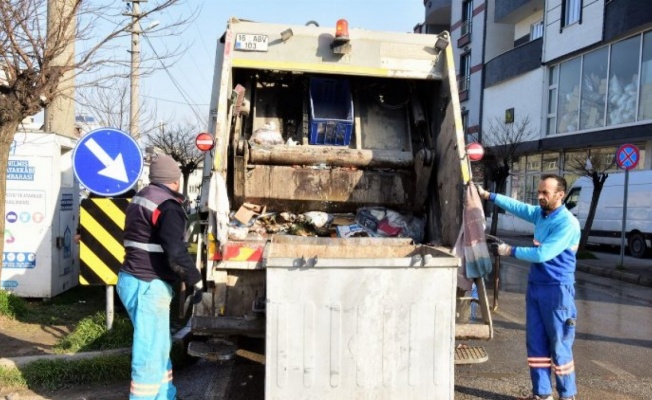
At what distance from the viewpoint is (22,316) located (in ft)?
19.1

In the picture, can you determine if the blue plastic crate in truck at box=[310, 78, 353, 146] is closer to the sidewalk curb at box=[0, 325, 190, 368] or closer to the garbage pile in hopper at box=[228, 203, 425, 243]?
the garbage pile in hopper at box=[228, 203, 425, 243]

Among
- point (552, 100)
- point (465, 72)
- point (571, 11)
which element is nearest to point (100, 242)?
point (571, 11)

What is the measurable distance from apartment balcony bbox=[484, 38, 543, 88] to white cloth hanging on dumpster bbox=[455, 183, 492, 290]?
17.8m

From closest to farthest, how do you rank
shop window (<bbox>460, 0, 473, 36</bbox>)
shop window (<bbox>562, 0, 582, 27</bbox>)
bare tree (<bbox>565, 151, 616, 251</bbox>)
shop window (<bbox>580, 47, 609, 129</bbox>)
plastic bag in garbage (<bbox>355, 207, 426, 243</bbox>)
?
plastic bag in garbage (<bbox>355, 207, 426, 243</bbox>) < bare tree (<bbox>565, 151, 616, 251</bbox>) < shop window (<bbox>580, 47, 609, 129</bbox>) < shop window (<bbox>562, 0, 582, 27</bbox>) < shop window (<bbox>460, 0, 473, 36</bbox>)

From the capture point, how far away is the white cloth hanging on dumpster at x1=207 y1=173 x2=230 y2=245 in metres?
4.08

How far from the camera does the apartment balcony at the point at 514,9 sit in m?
21.4

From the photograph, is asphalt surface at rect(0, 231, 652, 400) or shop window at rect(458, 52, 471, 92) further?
shop window at rect(458, 52, 471, 92)

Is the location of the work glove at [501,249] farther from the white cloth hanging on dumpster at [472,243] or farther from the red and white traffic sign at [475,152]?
the red and white traffic sign at [475,152]

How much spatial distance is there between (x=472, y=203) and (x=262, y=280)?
169 centimetres

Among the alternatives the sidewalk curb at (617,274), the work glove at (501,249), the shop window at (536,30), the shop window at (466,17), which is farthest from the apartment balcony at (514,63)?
the work glove at (501,249)

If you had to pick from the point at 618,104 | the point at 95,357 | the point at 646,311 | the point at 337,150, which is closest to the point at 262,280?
the point at 95,357

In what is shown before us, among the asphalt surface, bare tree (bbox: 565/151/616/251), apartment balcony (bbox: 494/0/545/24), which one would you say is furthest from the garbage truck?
apartment balcony (bbox: 494/0/545/24)

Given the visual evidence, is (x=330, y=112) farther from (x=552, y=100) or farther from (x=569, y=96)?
(x=552, y=100)

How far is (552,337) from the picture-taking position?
3.90m
